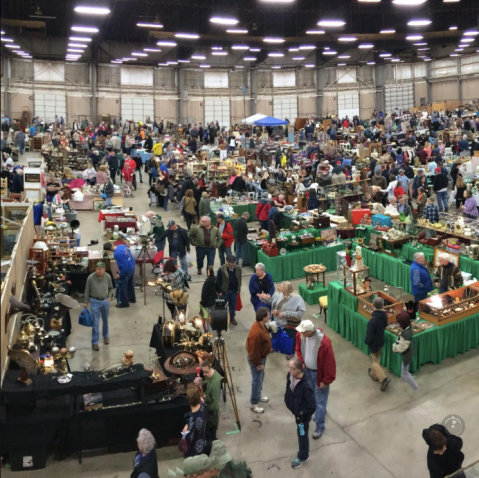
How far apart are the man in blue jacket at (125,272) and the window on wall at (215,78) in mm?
28344

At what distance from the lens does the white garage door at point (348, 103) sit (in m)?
38.8

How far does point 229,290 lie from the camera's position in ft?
29.8

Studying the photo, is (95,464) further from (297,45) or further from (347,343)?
(297,45)

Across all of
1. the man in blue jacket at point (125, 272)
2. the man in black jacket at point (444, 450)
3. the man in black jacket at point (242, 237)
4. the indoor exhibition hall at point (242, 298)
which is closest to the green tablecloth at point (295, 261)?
the indoor exhibition hall at point (242, 298)

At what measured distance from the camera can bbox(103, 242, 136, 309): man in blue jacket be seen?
9633 mm

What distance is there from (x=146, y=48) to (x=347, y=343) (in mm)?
24202

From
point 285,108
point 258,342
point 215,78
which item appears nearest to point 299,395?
point 258,342

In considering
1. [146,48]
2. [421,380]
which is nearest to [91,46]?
[146,48]

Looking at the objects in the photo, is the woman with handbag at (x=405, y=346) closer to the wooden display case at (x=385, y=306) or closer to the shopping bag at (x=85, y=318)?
the wooden display case at (x=385, y=306)

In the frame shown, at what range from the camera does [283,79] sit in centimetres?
3834

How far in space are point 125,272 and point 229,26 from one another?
18795 mm

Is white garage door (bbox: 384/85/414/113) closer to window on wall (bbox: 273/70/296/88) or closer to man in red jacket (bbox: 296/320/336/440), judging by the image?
window on wall (bbox: 273/70/296/88)

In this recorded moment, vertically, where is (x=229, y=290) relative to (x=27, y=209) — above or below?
below

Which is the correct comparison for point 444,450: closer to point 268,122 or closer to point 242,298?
point 242,298
